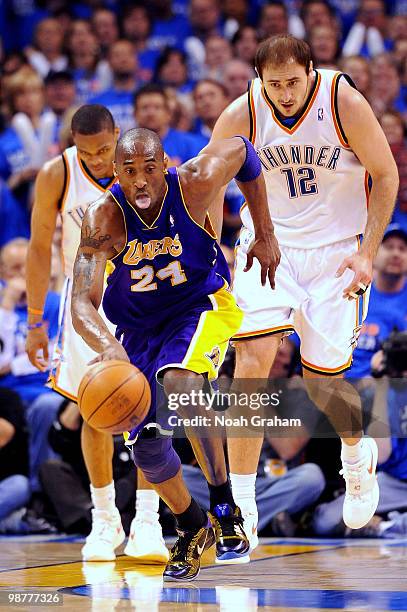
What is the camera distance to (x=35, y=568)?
17.1ft

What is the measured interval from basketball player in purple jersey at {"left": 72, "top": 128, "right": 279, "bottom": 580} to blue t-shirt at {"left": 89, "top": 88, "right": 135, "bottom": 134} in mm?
5580

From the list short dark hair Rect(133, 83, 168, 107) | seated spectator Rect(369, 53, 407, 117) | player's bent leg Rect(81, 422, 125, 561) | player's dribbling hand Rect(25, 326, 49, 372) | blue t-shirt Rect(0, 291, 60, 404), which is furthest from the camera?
seated spectator Rect(369, 53, 407, 117)

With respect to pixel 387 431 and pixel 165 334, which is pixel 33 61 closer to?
pixel 387 431

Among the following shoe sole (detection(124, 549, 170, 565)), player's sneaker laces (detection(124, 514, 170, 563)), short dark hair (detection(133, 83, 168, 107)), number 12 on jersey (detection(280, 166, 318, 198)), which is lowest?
shoe sole (detection(124, 549, 170, 565))

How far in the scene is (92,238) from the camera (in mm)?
4418

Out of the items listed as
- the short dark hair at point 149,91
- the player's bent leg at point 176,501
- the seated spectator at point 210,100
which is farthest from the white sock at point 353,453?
the seated spectator at point 210,100

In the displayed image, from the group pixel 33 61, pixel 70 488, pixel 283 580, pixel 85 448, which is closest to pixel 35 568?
pixel 85 448

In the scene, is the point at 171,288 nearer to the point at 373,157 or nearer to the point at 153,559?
the point at 373,157

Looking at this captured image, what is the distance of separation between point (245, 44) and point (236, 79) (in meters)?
1.38

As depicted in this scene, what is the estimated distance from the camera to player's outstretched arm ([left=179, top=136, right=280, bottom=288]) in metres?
4.59

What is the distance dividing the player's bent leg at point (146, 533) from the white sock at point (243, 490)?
59 cm

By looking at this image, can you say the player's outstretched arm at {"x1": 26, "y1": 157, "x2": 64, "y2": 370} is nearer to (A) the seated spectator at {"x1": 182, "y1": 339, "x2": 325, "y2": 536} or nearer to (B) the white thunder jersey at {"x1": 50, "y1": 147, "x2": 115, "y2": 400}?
(B) the white thunder jersey at {"x1": 50, "y1": 147, "x2": 115, "y2": 400}

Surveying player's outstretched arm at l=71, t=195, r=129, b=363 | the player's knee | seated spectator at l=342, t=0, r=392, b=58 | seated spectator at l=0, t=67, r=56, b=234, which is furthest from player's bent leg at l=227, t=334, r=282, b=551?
seated spectator at l=342, t=0, r=392, b=58

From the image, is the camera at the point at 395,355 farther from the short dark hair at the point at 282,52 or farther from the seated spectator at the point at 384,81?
the seated spectator at the point at 384,81
